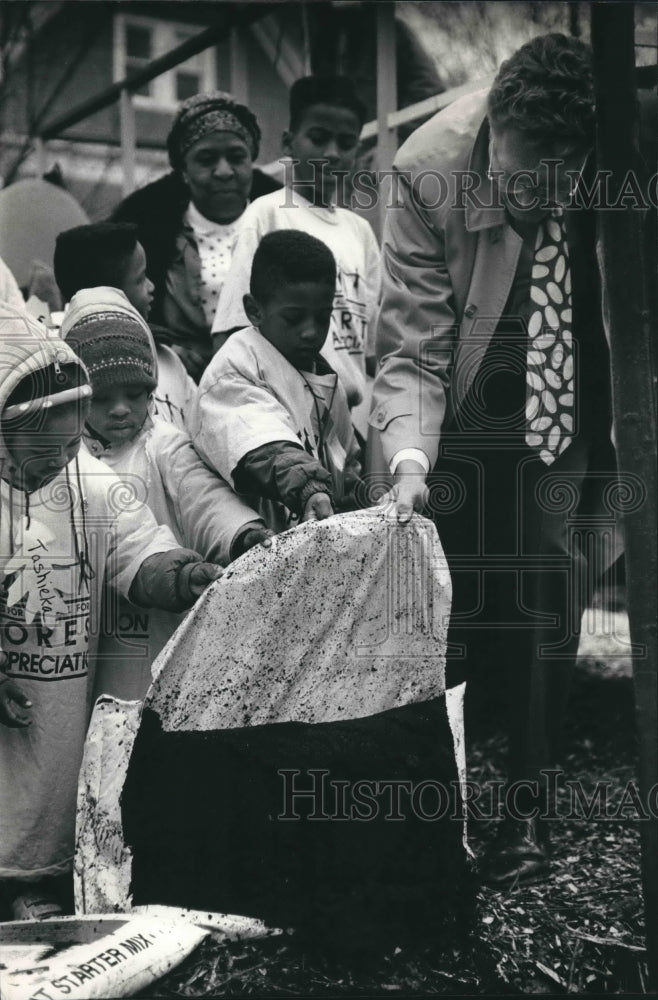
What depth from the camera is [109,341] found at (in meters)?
2.94

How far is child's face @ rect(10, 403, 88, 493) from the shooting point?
2.68 metres

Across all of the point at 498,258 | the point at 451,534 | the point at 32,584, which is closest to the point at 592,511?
the point at 451,534

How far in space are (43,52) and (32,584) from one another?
10.9ft

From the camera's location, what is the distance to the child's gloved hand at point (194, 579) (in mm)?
2637

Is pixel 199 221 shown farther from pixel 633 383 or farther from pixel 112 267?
pixel 633 383

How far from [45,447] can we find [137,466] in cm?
31

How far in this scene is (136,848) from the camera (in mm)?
2551

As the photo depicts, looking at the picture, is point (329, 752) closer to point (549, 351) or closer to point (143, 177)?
point (549, 351)

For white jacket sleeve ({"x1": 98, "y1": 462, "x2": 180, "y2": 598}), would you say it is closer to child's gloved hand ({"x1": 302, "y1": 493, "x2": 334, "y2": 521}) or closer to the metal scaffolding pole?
child's gloved hand ({"x1": 302, "y1": 493, "x2": 334, "y2": 521})

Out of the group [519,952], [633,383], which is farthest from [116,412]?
[519,952]

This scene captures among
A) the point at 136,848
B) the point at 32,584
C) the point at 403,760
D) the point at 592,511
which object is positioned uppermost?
the point at 592,511

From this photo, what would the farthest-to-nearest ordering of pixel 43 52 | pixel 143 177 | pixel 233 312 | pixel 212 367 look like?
1. pixel 43 52
2. pixel 143 177
3. pixel 233 312
4. pixel 212 367

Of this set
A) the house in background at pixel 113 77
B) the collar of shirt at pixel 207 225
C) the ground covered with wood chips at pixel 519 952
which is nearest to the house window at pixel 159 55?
the house in background at pixel 113 77

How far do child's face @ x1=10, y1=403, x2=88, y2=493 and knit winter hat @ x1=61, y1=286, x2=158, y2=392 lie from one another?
0.78 ft
